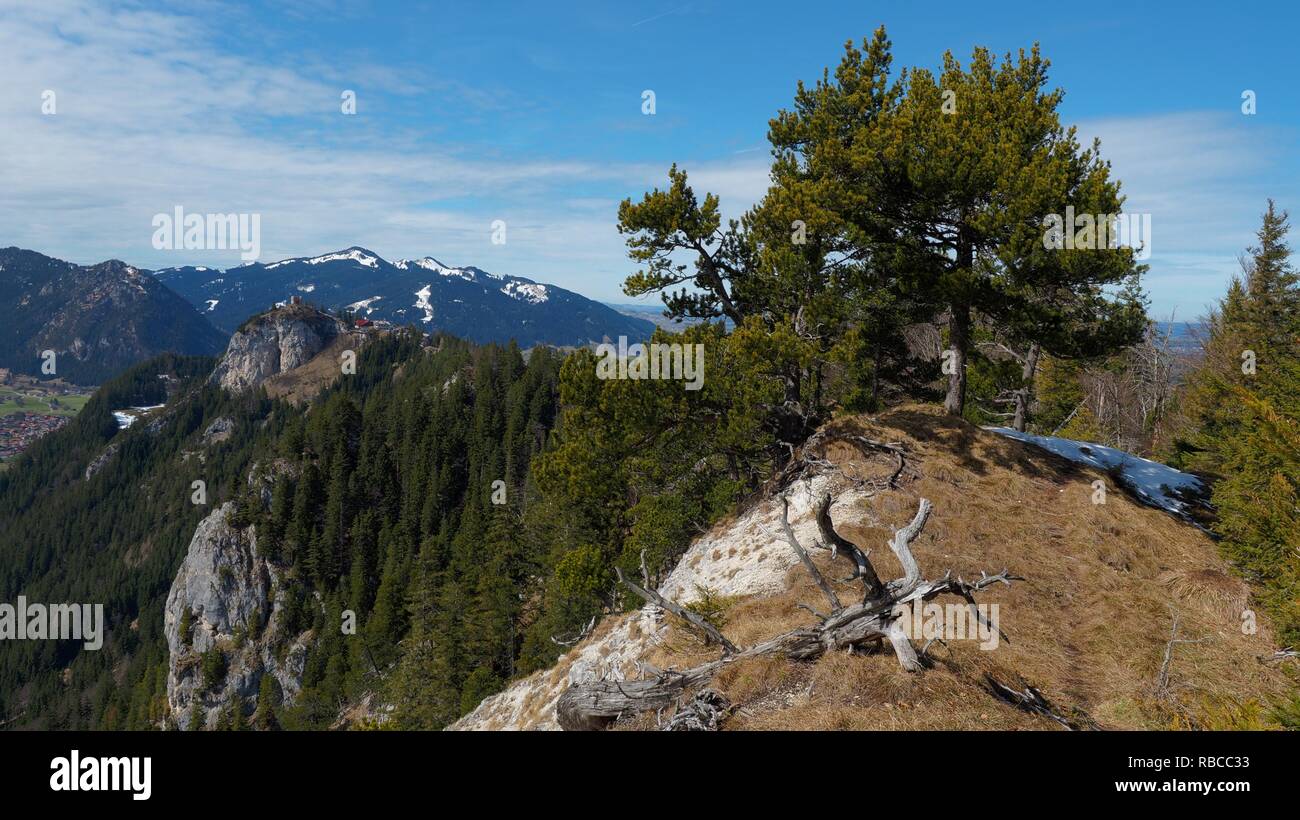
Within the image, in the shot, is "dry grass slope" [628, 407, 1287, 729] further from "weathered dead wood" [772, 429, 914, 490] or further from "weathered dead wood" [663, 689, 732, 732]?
"weathered dead wood" [772, 429, 914, 490]

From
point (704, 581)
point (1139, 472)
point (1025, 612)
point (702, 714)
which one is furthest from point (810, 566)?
point (1139, 472)

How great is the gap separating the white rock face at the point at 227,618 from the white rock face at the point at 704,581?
346 feet

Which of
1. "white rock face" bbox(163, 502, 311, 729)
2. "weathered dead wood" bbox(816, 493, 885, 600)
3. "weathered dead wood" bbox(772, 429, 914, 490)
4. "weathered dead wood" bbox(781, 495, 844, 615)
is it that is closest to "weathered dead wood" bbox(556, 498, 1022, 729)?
"weathered dead wood" bbox(781, 495, 844, 615)

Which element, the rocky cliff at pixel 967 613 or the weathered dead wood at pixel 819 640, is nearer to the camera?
the rocky cliff at pixel 967 613

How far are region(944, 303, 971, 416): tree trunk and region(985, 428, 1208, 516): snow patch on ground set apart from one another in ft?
9.06

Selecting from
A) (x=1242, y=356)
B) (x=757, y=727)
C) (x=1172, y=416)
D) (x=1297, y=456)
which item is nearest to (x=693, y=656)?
(x=757, y=727)

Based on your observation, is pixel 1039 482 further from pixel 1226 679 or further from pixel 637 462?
pixel 637 462

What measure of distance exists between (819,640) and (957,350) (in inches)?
644

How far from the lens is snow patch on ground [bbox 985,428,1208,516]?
22.2 metres

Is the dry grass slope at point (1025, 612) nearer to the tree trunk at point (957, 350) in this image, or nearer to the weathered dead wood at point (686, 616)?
the weathered dead wood at point (686, 616)

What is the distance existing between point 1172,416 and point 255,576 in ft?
430

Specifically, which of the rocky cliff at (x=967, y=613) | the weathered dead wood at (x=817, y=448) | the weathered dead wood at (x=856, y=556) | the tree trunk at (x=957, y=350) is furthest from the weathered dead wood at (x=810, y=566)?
the tree trunk at (x=957, y=350)

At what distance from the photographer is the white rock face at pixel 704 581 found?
16328 millimetres

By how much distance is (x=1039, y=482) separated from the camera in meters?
21.3
